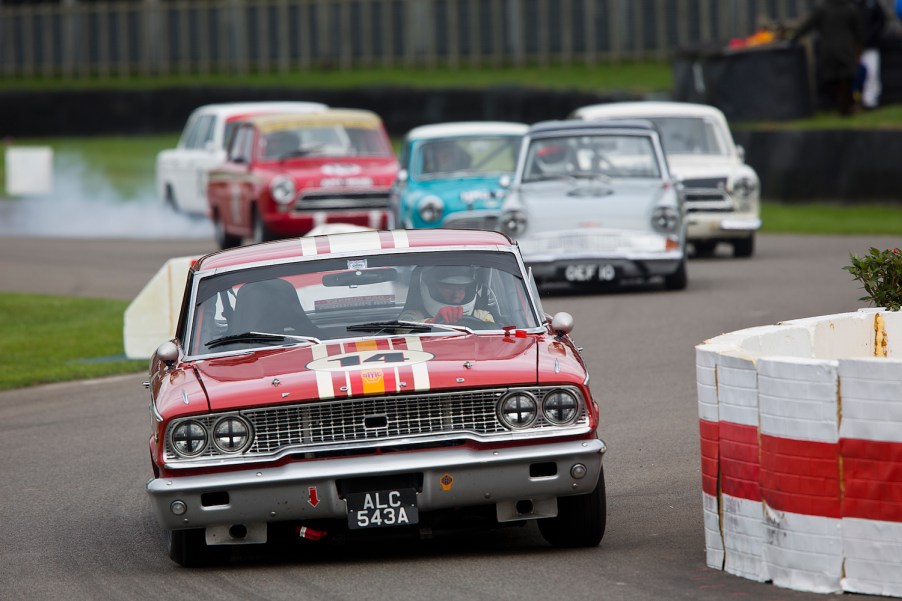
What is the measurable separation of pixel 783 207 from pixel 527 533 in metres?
18.8

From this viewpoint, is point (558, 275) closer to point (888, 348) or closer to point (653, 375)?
point (653, 375)

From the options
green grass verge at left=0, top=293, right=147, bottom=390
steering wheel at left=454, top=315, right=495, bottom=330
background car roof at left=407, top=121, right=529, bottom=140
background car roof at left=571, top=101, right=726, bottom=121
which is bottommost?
green grass verge at left=0, top=293, right=147, bottom=390

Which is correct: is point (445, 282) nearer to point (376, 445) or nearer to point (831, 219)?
point (376, 445)

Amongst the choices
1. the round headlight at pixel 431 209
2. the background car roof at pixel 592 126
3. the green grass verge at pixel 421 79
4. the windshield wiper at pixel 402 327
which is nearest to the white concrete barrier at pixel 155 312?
the round headlight at pixel 431 209

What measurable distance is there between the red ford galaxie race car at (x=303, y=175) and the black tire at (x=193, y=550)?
13.7 metres

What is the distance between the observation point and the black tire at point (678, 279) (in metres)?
16.8

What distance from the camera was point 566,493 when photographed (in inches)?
262

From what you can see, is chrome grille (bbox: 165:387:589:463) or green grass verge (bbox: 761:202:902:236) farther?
green grass verge (bbox: 761:202:902:236)

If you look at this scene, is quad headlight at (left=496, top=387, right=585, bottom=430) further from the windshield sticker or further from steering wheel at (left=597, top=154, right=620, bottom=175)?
steering wheel at (left=597, top=154, right=620, bottom=175)

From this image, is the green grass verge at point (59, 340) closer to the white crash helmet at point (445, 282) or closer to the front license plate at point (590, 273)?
the front license plate at point (590, 273)

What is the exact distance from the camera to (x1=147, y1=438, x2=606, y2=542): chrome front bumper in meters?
6.57

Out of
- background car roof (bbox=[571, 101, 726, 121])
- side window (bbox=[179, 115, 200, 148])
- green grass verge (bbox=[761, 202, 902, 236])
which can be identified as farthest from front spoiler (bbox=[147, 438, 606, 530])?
side window (bbox=[179, 115, 200, 148])

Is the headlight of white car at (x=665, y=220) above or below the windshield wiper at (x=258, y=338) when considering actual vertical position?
below

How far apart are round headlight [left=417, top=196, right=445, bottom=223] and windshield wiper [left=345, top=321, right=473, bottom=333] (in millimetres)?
11051
